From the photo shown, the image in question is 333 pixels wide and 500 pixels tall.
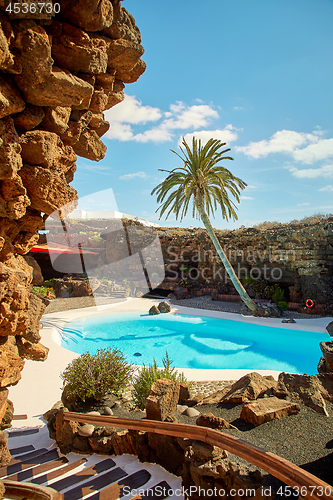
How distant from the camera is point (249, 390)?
419 cm

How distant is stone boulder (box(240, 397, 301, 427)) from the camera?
3336 mm

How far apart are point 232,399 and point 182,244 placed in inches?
632

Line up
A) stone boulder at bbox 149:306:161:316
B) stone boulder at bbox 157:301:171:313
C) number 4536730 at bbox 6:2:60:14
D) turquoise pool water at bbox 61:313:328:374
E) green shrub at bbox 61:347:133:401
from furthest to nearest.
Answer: stone boulder at bbox 157:301:171:313
stone boulder at bbox 149:306:161:316
turquoise pool water at bbox 61:313:328:374
green shrub at bbox 61:347:133:401
number 4536730 at bbox 6:2:60:14

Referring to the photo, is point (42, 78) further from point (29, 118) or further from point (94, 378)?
point (94, 378)

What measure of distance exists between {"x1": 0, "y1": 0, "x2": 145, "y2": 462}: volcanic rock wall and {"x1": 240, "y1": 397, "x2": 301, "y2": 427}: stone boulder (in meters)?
2.51

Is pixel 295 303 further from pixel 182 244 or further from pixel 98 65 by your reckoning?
pixel 98 65

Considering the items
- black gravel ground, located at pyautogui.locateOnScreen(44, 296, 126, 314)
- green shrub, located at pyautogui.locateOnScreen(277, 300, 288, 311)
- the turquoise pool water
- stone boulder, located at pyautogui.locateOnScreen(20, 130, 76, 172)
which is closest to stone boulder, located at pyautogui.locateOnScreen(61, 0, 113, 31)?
stone boulder, located at pyautogui.locateOnScreen(20, 130, 76, 172)

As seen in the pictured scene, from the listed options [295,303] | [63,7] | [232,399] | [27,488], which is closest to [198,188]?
[295,303]

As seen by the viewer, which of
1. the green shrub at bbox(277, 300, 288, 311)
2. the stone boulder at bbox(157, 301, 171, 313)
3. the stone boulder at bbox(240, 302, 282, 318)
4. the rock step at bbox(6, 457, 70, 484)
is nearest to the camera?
the rock step at bbox(6, 457, 70, 484)

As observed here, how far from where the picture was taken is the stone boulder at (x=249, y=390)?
4.10 m

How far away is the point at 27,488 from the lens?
2.43m


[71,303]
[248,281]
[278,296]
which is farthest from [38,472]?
[248,281]

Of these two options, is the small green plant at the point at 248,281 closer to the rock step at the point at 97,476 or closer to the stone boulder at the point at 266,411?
the stone boulder at the point at 266,411

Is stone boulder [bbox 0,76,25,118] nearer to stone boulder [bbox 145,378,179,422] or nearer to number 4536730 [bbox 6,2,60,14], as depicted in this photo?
number 4536730 [bbox 6,2,60,14]
